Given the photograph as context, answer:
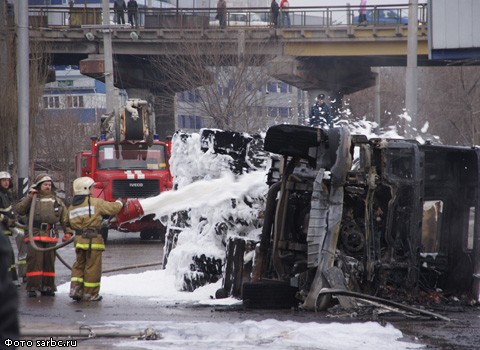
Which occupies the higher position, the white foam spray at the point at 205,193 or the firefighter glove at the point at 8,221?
the white foam spray at the point at 205,193

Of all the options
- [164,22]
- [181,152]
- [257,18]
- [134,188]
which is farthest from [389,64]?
[181,152]

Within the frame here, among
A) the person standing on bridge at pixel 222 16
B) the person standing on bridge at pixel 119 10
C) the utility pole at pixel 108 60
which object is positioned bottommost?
the utility pole at pixel 108 60

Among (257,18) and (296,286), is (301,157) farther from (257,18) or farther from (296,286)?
(257,18)

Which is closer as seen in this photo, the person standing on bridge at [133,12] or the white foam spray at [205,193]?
the white foam spray at [205,193]

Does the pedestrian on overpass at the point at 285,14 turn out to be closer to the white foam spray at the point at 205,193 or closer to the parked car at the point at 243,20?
the parked car at the point at 243,20

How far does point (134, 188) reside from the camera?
2372 cm

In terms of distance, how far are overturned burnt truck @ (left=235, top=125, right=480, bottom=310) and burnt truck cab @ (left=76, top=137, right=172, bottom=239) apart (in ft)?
41.4

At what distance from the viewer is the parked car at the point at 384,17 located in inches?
1743

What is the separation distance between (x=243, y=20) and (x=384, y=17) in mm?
6075

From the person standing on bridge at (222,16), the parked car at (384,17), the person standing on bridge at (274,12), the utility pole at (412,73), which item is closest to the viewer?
the utility pole at (412,73)

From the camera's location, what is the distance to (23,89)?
22.2 metres

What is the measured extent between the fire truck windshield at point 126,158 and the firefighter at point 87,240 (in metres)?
11.9

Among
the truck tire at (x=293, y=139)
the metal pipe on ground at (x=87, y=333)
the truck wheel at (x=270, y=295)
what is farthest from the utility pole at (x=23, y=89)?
the metal pipe on ground at (x=87, y=333)

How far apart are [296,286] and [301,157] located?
1.32 meters
